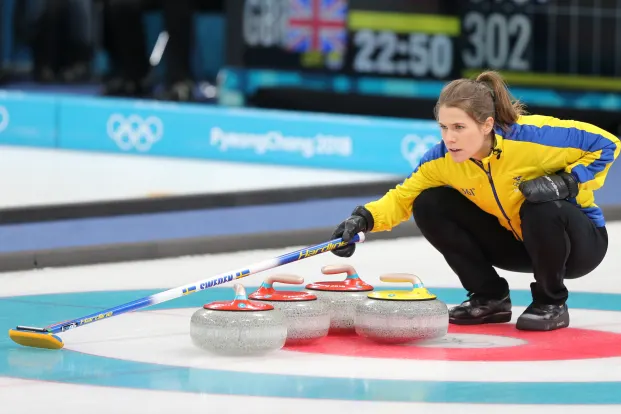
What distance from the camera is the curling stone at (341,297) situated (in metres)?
3.94

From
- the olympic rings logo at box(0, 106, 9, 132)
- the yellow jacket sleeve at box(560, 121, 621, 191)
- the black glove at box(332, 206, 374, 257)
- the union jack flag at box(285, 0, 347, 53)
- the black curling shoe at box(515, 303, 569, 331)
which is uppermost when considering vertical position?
the union jack flag at box(285, 0, 347, 53)

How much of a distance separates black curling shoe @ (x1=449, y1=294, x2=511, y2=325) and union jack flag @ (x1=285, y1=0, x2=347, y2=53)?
5784 mm

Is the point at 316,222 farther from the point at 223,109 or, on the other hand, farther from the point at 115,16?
the point at 115,16

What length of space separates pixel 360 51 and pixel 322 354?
633 cm

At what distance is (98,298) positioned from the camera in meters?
4.66

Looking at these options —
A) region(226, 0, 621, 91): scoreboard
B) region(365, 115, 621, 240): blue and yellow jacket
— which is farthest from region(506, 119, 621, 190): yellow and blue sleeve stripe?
region(226, 0, 621, 91): scoreboard

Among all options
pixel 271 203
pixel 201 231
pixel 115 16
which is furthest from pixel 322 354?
pixel 115 16

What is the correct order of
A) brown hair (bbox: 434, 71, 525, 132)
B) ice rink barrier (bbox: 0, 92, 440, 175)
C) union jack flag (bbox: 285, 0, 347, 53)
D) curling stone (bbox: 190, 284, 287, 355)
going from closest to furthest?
1. curling stone (bbox: 190, 284, 287, 355)
2. brown hair (bbox: 434, 71, 525, 132)
3. ice rink barrier (bbox: 0, 92, 440, 175)
4. union jack flag (bbox: 285, 0, 347, 53)

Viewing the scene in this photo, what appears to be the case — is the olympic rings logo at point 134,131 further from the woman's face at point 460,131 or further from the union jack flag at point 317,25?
the woman's face at point 460,131

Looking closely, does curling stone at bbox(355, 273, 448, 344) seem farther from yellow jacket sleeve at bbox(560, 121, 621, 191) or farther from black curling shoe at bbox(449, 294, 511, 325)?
yellow jacket sleeve at bbox(560, 121, 621, 191)

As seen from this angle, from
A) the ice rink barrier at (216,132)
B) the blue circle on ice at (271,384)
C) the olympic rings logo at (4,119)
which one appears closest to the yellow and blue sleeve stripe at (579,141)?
the blue circle on ice at (271,384)

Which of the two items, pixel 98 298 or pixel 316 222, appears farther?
pixel 316 222

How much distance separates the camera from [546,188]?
12.8 feet

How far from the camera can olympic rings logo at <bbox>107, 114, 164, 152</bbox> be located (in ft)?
32.8
